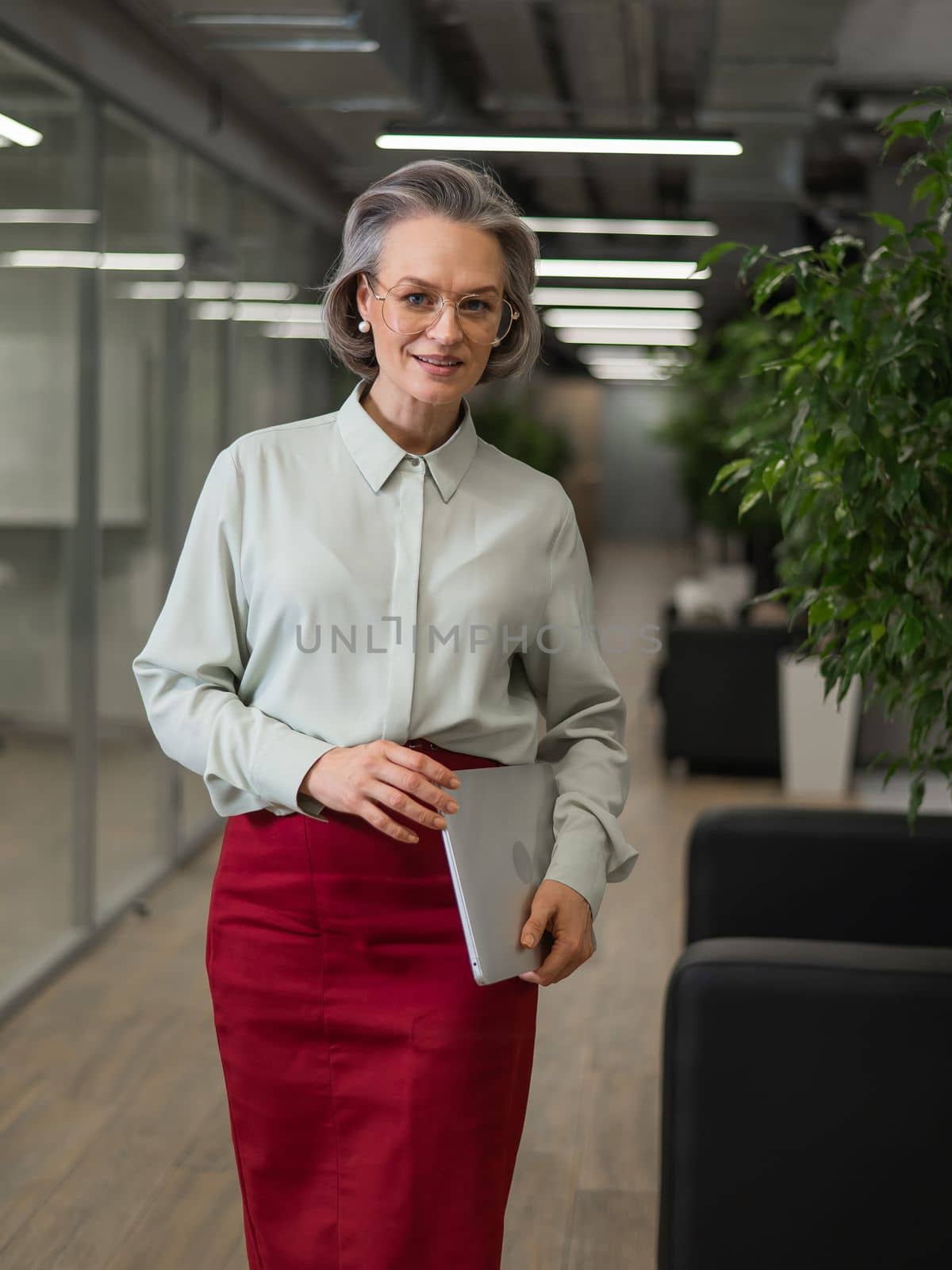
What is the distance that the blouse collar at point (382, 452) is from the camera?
1576 mm

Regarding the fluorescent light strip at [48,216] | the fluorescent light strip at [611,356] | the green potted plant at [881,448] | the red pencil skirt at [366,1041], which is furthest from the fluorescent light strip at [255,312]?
the fluorescent light strip at [611,356]

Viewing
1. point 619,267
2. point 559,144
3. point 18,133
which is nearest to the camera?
point 18,133

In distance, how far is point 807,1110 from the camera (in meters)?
2.08

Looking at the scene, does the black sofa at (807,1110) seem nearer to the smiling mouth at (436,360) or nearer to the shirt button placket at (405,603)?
the shirt button placket at (405,603)

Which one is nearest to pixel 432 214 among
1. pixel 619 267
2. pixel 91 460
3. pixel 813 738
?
pixel 91 460

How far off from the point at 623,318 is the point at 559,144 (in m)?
7.21

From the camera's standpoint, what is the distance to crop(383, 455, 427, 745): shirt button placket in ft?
5.01

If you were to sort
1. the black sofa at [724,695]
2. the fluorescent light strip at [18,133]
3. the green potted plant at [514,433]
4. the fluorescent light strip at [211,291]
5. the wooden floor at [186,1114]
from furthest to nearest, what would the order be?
the green potted plant at [514,433] < the black sofa at [724,695] < the fluorescent light strip at [211,291] < the fluorescent light strip at [18,133] < the wooden floor at [186,1114]

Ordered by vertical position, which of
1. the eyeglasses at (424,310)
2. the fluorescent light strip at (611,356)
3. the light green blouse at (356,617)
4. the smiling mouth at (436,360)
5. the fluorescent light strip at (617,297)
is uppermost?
the fluorescent light strip at (611,356)

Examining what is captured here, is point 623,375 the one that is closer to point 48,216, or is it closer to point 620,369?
point 620,369

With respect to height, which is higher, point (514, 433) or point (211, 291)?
point (211, 291)

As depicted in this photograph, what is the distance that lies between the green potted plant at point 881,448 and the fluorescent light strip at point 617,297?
8.50 m

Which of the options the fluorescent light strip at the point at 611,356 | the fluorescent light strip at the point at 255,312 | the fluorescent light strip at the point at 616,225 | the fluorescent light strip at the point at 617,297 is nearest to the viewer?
the fluorescent light strip at the point at 255,312

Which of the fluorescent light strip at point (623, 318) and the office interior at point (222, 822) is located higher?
the fluorescent light strip at point (623, 318)
